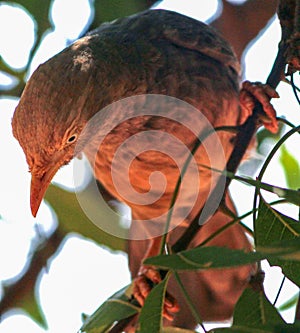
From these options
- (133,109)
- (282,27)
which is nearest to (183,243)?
(282,27)

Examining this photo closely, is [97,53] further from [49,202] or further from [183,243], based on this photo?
[183,243]

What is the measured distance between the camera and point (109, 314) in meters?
2.20

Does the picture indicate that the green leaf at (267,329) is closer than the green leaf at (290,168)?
Yes

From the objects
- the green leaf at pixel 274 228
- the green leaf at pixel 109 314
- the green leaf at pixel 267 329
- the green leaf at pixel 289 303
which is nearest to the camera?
the green leaf at pixel 267 329

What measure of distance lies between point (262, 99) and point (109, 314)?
1.14 m

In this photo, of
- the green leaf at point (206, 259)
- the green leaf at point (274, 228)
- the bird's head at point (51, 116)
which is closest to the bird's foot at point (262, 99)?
the bird's head at point (51, 116)

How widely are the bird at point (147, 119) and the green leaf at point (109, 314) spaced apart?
0.50m

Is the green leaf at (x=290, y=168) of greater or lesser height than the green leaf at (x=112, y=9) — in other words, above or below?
below

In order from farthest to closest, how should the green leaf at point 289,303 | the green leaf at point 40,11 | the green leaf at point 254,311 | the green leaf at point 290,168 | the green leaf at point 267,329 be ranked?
the green leaf at point 289,303, the green leaf at point 40,11, the green leaf at point 290,168, the green leaf at point 254,311, the green leaf at point 267,329

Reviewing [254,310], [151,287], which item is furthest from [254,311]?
[151,287]

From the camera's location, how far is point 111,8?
140 inches

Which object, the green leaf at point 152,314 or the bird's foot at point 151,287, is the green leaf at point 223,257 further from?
the bird's foot at point 151,287

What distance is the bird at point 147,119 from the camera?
2963 mm

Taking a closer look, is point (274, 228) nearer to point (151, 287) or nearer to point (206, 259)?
point (206, 259)
